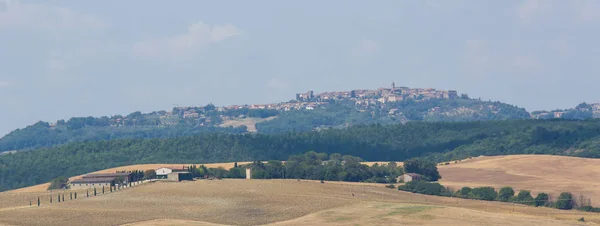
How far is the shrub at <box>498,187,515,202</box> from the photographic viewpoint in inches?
6147

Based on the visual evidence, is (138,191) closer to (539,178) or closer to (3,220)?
(3,220)

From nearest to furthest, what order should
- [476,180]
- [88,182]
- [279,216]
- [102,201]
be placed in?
[279,216]
[102,201]
[88,182]
[476,180]

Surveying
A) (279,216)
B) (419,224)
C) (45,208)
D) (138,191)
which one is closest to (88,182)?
(138,191)

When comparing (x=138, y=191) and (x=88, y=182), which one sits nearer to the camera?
(x=138, y=191)

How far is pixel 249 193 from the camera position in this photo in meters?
143

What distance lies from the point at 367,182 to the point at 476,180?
19.2m

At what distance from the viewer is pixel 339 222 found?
380ft

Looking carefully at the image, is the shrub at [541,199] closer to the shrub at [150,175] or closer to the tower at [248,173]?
the tower at [248,173]

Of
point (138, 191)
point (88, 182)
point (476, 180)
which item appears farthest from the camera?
point (476, 180)

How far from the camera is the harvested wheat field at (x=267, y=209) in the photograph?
11762 cm

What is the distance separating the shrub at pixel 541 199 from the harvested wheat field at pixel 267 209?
4.96m

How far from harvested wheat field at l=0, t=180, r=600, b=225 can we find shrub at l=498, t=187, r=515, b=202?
6827mm

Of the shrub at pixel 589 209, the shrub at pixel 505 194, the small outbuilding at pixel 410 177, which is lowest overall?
the shrub at pixel 589 209

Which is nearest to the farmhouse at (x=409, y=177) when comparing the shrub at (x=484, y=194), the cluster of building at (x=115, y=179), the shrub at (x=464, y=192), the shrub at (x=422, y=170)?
the shrub at (x=422, y=170)
